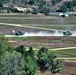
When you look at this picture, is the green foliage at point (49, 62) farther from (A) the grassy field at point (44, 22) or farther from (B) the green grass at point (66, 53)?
(A) the grassy field at point (44, 22)

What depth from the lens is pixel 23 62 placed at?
38.7 metres

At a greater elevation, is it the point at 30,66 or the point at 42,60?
the point at 30,66

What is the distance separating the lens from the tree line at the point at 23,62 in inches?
1439

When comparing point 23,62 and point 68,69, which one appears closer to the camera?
point 23,62

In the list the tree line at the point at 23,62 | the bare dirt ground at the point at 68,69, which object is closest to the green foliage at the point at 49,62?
the tree line at the point at 23,62

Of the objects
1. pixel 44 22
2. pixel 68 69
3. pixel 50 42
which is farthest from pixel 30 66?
pixel 44 22

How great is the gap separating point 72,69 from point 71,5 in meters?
119

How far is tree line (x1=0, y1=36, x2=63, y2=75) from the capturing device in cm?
3656

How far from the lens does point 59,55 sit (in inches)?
Answer: 2218

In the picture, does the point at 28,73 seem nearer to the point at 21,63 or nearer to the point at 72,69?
the point at 21,63

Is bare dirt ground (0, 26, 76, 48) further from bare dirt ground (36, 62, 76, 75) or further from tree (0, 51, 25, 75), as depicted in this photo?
tree (0, 51, 25, 75)

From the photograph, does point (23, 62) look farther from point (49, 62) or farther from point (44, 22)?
point (44, 22)

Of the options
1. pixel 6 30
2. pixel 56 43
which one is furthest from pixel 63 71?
pixel 6 30

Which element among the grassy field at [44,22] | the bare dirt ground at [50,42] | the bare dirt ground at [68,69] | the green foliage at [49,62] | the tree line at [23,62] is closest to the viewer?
the tree line at [23,62]
